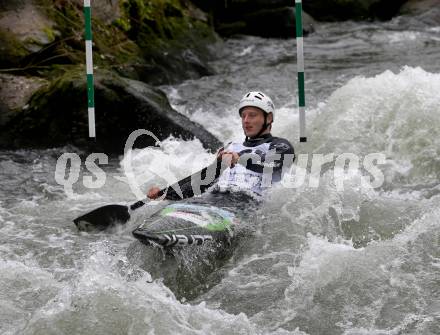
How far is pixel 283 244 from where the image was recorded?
517 cm

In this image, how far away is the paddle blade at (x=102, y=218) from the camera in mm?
5684

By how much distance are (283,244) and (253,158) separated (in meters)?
0.88

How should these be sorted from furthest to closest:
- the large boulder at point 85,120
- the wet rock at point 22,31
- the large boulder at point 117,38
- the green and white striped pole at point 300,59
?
the large boulder at point 117,38
the wet rock at point 22,31
the large boulder at point 85,120
the green and white striped pole at point 300,59

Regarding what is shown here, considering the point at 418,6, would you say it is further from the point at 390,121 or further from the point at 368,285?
the point at 368,285

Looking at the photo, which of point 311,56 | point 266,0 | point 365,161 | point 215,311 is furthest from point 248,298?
point 266,0

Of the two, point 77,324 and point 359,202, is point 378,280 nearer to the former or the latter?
point 359,202

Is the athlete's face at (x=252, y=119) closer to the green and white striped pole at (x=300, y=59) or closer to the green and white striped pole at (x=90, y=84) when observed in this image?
the green and white striped pole at (x=300, y=59)

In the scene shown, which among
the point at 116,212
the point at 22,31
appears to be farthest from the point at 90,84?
the point at 22,31

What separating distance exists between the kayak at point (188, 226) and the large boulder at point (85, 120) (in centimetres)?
294

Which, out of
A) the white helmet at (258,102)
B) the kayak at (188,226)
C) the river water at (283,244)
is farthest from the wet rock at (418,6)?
the kayak at (188,226)

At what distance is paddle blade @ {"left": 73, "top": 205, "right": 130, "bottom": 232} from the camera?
5.68 m

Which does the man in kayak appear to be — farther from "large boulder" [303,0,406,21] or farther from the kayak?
"large boulder" [303,0,406,21]

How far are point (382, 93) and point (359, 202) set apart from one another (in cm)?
276

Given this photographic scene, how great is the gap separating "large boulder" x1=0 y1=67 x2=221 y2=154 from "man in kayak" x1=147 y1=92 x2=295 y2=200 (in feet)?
6.75
